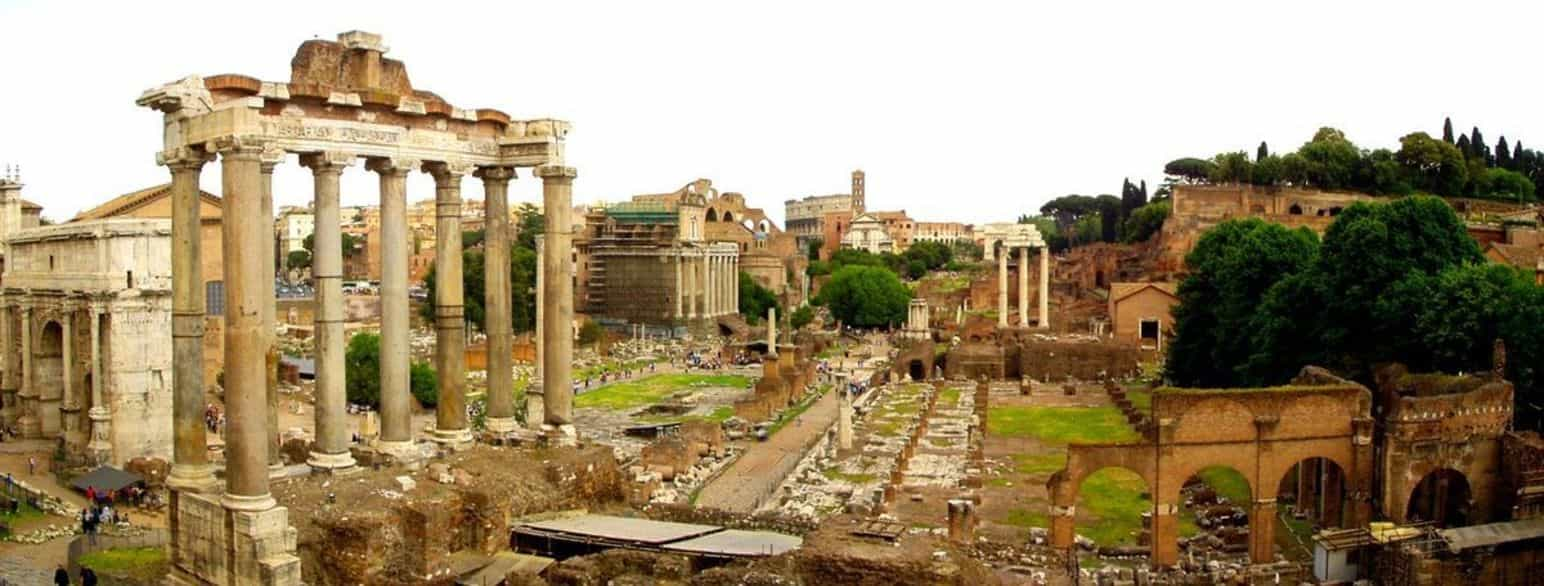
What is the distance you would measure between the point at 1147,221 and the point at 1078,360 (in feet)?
118

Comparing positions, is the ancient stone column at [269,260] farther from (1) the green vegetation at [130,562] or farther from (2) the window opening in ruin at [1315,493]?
(2) the window opening in ruin at [1315,493]

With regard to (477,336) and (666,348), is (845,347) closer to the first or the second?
(666,348)

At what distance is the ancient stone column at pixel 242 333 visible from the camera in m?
15.9

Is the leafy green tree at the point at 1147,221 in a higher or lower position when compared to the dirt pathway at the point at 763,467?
higher

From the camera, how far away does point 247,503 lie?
15.7 m

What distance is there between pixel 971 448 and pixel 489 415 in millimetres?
19120

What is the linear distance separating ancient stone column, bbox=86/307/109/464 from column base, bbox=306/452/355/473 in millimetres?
17262

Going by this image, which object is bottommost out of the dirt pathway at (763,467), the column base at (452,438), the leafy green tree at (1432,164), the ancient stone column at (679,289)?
the dirt pathway at (763,467)

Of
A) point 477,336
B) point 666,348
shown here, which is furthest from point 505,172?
point 666,348

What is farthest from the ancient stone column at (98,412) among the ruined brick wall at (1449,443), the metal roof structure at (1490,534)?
the metal roof structure at (1490,534)

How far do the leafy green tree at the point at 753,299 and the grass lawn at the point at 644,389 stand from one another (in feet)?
122

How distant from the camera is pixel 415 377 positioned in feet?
146

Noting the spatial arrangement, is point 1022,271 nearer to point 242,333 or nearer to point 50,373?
point 50,373

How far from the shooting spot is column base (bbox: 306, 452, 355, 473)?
1853 cm
